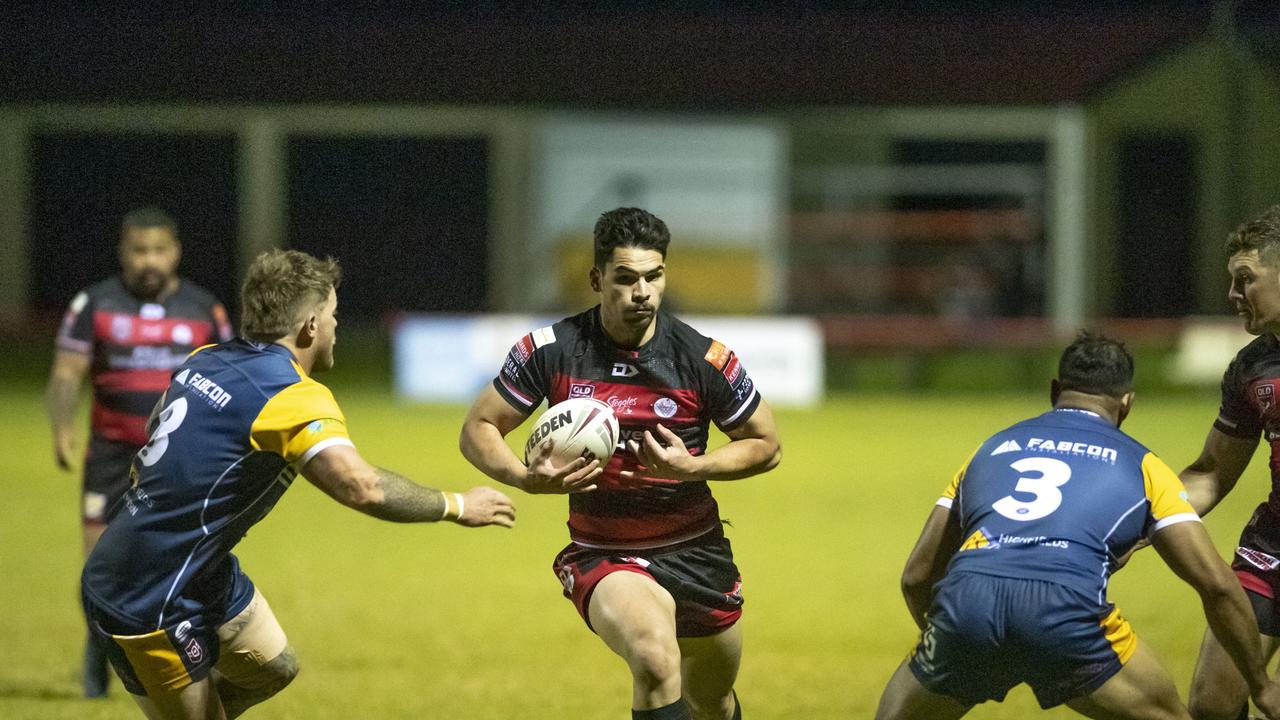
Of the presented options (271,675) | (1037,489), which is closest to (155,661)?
(271,675)

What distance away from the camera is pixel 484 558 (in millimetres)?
10531

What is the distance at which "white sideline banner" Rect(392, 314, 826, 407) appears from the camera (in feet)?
65.7

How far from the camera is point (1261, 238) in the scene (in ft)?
16.0

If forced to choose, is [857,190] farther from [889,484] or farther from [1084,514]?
[1084,514]

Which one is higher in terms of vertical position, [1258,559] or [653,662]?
[1258,559]

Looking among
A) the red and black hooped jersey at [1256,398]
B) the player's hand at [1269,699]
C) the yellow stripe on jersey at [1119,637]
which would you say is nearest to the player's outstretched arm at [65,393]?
the yellow stripe on jersey at [1119,637]

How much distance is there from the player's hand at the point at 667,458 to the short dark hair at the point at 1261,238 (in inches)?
75.9

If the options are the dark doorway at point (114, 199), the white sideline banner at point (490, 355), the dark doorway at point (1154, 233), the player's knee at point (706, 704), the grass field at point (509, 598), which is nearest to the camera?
the player's knee at point (706, 704)

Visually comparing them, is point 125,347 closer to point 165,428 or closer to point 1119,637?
point 165,428

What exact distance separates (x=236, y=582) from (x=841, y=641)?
13.3 feet

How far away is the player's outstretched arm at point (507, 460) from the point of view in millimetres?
4812

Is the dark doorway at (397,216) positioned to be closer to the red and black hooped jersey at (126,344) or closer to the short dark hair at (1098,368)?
the red and black hooped jersey at (126,344)

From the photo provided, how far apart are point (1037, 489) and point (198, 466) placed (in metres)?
2.45

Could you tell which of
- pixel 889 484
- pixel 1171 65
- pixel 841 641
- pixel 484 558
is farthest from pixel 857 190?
pixel 841 641
